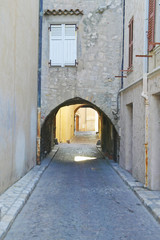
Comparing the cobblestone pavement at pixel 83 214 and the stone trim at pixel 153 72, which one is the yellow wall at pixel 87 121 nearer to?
the cobblestone pavement at pixel 83 214

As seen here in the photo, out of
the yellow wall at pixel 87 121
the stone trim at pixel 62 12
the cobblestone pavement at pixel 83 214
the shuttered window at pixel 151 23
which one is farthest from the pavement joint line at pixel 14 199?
the yellow wall at pixel 87 121

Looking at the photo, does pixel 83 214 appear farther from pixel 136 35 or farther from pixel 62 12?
pixel 62 12

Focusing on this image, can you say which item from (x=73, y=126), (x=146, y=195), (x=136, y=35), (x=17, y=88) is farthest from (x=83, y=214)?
(x=73, y=126)

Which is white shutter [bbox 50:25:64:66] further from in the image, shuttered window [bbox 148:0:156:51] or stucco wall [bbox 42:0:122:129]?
shuttered window [bbox 148:0:156:51]

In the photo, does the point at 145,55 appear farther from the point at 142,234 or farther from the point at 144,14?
the point at 142,234

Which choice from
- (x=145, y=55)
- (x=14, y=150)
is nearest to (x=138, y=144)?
(x=145, y=55)

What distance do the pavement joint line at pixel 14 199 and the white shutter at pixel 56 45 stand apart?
4925mm

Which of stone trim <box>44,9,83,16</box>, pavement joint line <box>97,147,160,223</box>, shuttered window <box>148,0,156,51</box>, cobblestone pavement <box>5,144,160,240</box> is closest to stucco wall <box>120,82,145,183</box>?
pavement joint line <box>97,147,160,223</box>

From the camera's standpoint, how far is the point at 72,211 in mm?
5586

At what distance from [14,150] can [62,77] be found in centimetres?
505

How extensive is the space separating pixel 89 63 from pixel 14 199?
7.24 metres

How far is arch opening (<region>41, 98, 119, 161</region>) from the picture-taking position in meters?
13.3

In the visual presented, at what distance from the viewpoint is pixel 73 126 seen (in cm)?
3569

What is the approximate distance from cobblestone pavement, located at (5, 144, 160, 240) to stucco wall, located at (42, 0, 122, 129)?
411 centimetres
